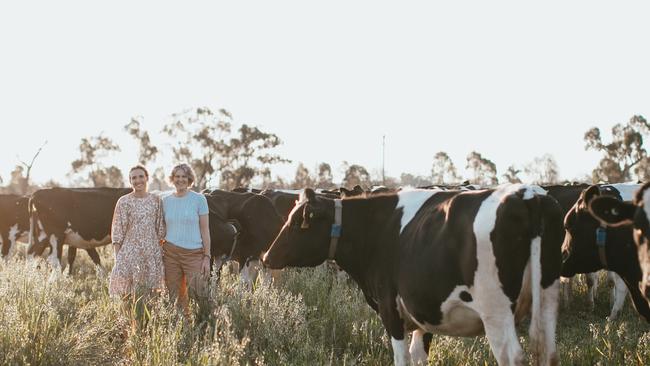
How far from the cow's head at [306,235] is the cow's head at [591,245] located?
2.26 m

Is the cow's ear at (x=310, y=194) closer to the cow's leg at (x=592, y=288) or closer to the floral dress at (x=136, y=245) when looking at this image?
the floral dress at (x=136, y=245)

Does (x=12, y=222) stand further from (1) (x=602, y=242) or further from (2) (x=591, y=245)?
(1) (x=602, y=242)

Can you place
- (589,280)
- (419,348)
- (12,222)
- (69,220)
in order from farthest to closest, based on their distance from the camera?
(12,222), (69,220), (589,280), (419,348)

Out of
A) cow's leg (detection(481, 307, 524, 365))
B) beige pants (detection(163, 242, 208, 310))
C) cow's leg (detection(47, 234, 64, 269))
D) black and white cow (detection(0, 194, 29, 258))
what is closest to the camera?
cow's leg (detection(481, 307, 524, 365))

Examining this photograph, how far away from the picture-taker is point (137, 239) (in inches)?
290

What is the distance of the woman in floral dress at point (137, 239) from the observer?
7.30m

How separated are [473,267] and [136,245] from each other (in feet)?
13.6

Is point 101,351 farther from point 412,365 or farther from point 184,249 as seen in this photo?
point 412,365

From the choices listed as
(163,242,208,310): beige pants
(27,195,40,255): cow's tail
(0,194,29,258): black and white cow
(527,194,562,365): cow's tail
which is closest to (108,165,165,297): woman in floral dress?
(163,242,208,310): beige pants

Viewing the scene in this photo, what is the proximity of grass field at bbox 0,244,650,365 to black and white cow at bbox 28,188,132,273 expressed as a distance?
612 cm

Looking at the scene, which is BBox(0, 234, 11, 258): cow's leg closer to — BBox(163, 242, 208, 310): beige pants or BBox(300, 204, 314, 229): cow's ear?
BBox(163, 242, 208, 310): beige pants

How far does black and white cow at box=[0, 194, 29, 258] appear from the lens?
1803 cm

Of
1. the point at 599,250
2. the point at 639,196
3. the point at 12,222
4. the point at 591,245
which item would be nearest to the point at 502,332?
the point at 639,196

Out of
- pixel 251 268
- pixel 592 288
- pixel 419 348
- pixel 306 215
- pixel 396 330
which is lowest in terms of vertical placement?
pixel 592 288
